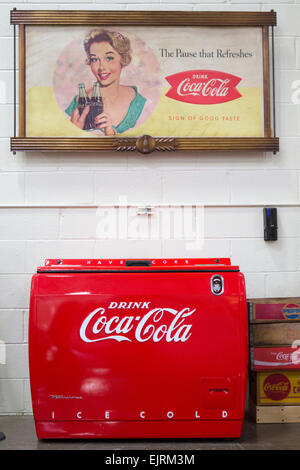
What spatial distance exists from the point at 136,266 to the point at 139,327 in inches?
10.5

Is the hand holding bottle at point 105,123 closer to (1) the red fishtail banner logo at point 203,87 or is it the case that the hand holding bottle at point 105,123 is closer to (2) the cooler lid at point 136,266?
(1) the red fishtail banner logo at point 203,87

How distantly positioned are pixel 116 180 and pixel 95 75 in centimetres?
60

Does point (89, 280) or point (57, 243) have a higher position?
point (57, 243)

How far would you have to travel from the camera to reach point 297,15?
2502 millimetres

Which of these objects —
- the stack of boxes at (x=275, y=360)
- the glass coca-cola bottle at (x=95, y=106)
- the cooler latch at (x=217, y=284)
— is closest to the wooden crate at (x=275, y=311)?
the stack of boxes at (x=275, y=360)

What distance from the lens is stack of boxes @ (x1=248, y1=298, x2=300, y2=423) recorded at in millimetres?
2051

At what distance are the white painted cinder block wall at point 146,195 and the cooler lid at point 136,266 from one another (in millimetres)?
377

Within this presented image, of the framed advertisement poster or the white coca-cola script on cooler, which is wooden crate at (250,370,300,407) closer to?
the white coca-cola script on cooler

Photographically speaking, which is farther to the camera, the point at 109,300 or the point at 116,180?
the point at 116,180

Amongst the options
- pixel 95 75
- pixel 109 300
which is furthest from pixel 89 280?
pixel 95 75

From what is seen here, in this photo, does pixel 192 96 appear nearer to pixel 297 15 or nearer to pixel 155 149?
pixel 155 149

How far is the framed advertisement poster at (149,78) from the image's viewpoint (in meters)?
2.41

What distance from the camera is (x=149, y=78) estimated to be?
245 centimetres

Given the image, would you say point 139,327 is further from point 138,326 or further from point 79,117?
point 79,117
